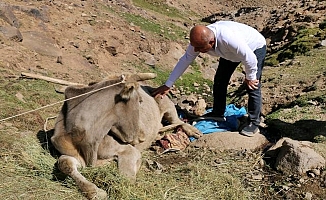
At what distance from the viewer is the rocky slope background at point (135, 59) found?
24.6 feet

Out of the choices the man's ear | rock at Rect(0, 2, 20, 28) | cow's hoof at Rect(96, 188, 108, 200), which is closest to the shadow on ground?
the man's ear

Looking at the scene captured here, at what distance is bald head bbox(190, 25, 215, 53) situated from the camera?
596 centimetres

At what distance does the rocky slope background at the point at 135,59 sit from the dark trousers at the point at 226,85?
61 centimetres

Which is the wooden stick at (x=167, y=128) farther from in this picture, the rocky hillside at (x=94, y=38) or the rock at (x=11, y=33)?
the rock at (x=11, y=33)

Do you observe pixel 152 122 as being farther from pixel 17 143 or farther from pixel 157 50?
pixel 157 50

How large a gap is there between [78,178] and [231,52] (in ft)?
9.01

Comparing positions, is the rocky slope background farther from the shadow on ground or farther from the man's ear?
the man's ear

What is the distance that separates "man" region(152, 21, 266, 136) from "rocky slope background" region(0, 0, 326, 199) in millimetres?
798

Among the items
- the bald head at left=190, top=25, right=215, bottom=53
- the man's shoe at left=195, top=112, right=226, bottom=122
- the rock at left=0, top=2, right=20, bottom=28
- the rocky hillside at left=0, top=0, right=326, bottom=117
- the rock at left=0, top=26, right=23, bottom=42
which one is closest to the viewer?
the bald head at left=190, top=25, right=215, bottom=53

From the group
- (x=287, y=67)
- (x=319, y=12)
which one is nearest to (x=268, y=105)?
(x=287, y=67)

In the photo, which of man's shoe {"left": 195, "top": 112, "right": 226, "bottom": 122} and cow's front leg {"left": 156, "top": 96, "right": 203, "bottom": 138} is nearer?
cow's front leg {"left": 156, "top": 96, "right": 203, "bottom": 138}

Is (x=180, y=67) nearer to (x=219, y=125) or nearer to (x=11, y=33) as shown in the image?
(x=219, y=125)

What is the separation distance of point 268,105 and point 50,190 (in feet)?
17.4

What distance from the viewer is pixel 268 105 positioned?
9172 mm
